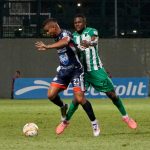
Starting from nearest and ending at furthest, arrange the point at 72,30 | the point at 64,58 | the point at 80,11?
the point at 64,58 → the point at 72,30 → the point at 80,11

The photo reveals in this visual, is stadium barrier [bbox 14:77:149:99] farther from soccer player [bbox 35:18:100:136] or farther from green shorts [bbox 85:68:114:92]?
soccer player [bbox 35:18:100:136]

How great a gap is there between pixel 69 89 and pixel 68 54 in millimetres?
21969

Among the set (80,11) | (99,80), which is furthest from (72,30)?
(99,80)

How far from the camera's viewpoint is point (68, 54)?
538 inches

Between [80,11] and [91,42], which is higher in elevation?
[80,11]

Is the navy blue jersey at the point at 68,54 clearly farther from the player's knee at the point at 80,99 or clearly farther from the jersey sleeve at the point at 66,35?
the player's knee at the point at 80,99

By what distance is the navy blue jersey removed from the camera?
13586 millimetres

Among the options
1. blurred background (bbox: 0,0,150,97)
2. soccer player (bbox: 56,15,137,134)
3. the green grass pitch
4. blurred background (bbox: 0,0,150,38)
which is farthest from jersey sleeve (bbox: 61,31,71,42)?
blurred background (bbox: 0,0,150,38)

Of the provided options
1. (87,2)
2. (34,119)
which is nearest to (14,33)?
(87,2)

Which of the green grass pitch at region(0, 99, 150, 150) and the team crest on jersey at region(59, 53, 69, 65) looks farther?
the team crest on jersey at region(59, 53, 69, 65)

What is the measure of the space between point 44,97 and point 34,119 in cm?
1710

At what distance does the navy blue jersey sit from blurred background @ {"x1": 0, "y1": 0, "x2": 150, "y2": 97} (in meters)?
27.7

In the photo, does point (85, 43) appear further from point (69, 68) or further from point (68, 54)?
point (69, 68)

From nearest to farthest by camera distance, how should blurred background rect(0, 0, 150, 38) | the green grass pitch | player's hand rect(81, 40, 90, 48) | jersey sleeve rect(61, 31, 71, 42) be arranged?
the green grass pitch → jersey sleeve rect(61, 31, 71, 42) → player's hand rect(81, 40, 90, 48) → blurred background rect(0, 0, 150, 38)
